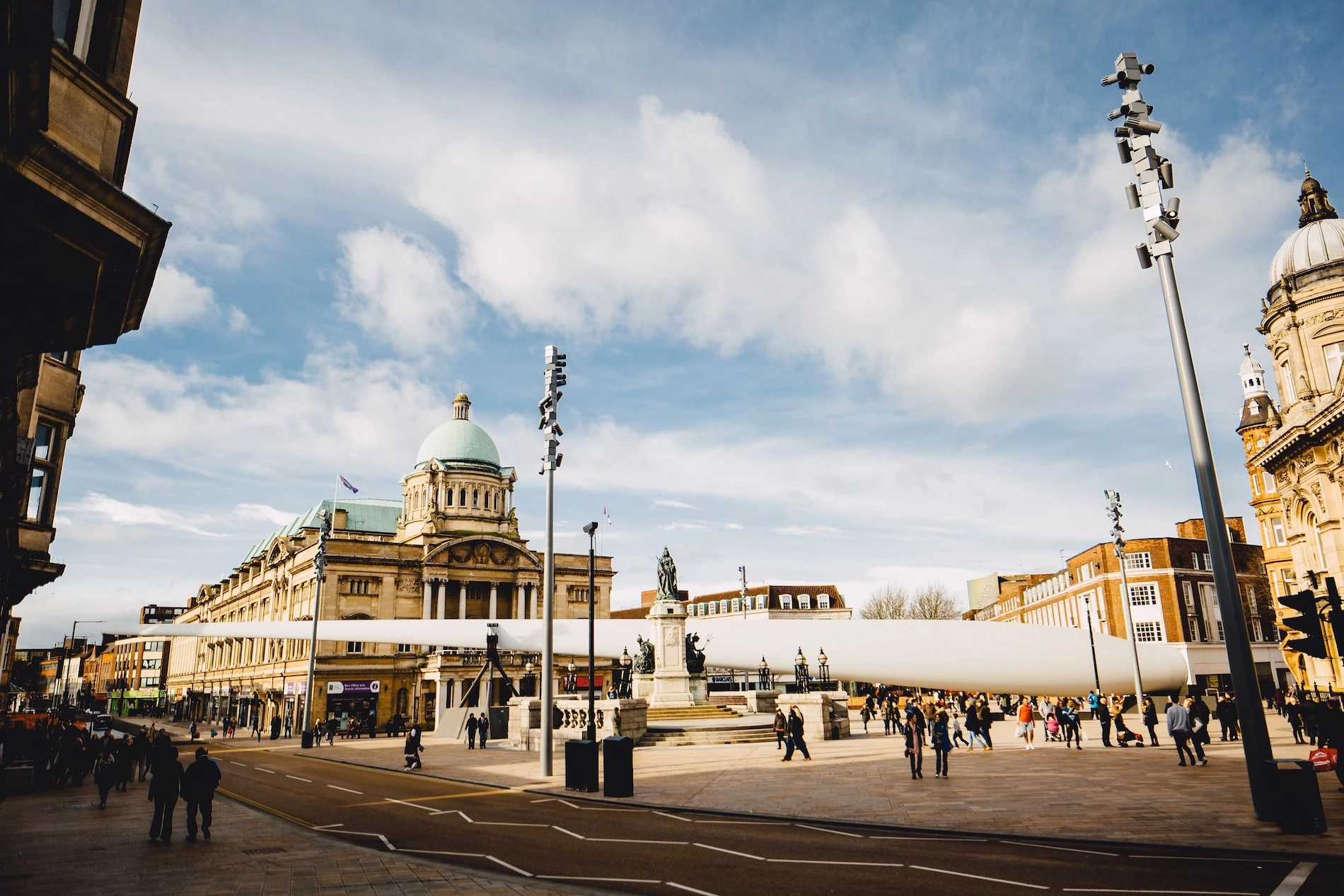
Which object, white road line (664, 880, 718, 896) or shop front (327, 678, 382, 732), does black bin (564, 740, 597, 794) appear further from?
shop front (327, 678, 382, 732)

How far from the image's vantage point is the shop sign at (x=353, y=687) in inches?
2562

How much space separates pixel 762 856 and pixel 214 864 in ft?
24.4

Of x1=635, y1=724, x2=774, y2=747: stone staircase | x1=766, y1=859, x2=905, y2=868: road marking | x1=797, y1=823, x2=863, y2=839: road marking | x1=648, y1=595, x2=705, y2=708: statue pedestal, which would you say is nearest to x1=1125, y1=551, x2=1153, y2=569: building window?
x1=648, y1=595, x2=705, y2=708: statue pedestal

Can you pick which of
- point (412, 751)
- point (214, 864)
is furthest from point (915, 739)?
point (412, 751)

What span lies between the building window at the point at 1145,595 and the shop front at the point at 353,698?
5967 cm

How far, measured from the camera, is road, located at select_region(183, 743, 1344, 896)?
8844 mm

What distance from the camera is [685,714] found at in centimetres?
3412

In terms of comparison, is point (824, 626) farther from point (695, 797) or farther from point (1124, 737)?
point (695, 797)

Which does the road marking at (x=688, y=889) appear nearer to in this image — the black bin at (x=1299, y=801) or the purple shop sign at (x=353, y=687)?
the black bin at (x=1299, y=801)

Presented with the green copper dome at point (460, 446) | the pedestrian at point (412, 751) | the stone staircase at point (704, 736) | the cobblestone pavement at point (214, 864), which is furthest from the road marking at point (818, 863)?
the green copper dome at point (460, 446)

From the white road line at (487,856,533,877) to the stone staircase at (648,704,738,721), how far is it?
23.5 metres

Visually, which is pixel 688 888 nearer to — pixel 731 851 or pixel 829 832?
pixel 731 851

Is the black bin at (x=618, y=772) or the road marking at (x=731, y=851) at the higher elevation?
the black bin at (x=618, y=772)

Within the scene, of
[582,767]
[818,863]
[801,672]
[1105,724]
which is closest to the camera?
[818,863]
